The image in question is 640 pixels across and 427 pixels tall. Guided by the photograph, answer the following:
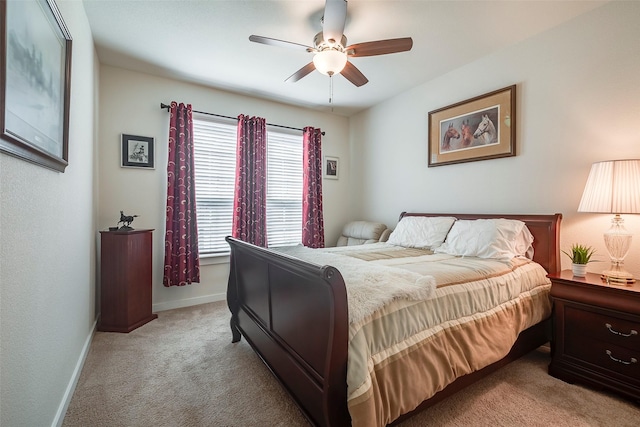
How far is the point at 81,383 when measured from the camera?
6.21 ft

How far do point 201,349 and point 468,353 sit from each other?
79.8 inches

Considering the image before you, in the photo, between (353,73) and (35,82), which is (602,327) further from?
(35,82)

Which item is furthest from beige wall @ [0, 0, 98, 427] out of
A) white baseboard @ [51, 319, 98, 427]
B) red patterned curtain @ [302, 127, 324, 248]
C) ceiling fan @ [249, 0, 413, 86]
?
red patterned curtain @ [302, 127, 324, 248]

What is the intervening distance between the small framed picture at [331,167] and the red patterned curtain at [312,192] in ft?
0.88

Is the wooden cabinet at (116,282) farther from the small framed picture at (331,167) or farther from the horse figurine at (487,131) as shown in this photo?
the horse figurine at (487,131)

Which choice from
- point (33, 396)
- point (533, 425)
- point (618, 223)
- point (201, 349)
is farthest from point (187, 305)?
point (618, 223)

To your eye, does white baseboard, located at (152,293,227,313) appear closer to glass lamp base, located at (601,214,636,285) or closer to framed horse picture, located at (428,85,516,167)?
framed horse picture, located at (428,85,516,167)

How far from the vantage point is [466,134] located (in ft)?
10.2

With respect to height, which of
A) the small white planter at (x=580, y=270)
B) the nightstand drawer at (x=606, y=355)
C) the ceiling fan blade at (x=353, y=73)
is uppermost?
the ceiling fan blade at (x=353, y=73)

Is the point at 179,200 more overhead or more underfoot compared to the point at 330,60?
more underfoot

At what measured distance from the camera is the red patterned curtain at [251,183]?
12.0 ft

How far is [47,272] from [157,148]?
232 cm

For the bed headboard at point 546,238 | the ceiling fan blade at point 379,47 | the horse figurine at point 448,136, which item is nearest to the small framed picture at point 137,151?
the ceiling fan blade at point 379,47

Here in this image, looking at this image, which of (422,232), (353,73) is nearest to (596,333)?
(422,232)
